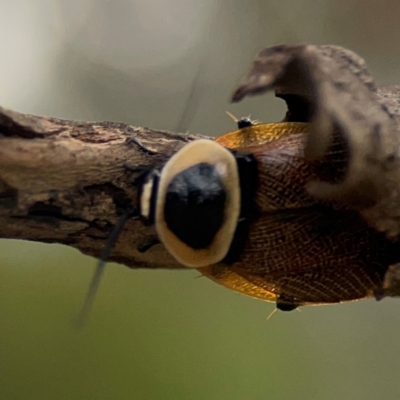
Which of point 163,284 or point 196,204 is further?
point 163,284

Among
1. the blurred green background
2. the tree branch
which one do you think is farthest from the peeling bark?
the blurred green background

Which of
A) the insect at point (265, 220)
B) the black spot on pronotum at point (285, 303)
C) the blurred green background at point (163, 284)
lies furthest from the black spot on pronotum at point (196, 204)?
the blurred green background at point (163, 284)

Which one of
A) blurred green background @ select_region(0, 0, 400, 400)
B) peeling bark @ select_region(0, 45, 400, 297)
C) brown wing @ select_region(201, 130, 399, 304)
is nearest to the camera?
peeling bark @ select_region(0, 45, 400, 297)

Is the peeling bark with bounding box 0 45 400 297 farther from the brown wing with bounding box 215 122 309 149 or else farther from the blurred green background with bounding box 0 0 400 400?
the blurred green background with bounding box 0 0 400 400

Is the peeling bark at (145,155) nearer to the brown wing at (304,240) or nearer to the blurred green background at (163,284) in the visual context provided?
the brown wing at (304,240)

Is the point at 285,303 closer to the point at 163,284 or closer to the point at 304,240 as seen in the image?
the point at 304,240

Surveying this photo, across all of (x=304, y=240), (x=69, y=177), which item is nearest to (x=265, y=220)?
(x=304, y=240)

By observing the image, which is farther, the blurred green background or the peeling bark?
the blurred green background
